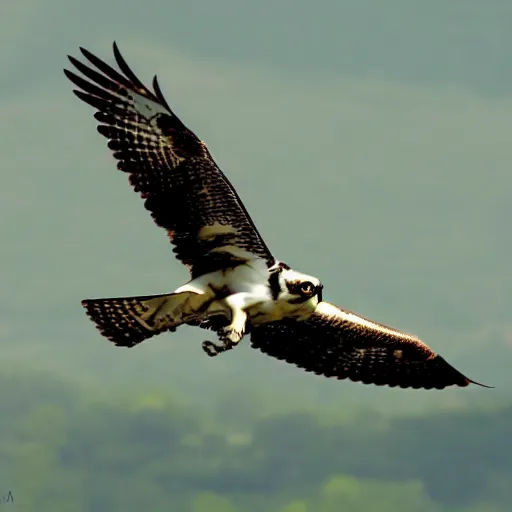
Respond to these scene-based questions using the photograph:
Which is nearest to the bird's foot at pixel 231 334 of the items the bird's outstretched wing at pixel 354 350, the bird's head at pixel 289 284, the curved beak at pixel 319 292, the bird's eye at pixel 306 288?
the bird's head at pixel 289 284

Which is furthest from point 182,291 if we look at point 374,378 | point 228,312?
point 374,378

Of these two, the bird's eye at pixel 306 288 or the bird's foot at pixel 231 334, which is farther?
the bird's eye at pixel 306 288

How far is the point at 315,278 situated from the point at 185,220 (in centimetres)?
170

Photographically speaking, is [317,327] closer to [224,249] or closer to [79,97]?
[224,249]

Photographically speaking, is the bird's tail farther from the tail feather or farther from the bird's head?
the bird's head

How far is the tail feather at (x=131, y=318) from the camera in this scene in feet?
83.1

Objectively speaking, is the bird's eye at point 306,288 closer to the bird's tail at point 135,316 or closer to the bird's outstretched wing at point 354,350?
the bird's outstretched wing at point 354,350

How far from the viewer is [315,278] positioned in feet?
83.2

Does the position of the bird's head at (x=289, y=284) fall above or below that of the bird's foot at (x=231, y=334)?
above

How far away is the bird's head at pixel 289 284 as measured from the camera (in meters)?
25.2

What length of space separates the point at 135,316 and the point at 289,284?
1.89 meters

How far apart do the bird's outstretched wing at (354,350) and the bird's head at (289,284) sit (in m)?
1.17

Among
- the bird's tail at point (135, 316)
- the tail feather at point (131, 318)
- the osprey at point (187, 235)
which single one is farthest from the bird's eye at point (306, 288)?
the tail feather at point (131, 318)

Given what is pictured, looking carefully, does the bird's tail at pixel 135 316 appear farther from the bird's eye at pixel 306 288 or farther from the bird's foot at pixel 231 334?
the bird's eye at pixel 306 288
